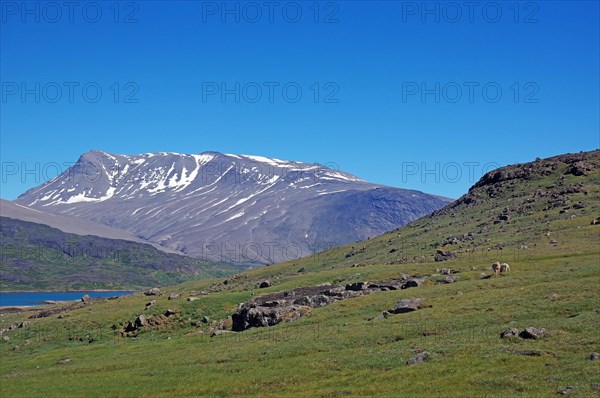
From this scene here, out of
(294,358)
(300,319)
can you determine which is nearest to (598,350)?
(294,358)

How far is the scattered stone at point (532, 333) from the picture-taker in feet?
159

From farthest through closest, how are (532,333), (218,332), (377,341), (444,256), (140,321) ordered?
(444,256), (140,321), (218,332), (377,341), (532,333)

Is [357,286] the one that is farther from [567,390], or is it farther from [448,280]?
[567,390]

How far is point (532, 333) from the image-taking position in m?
48.8

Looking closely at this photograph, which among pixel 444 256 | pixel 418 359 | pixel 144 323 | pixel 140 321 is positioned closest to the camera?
pixel 418 359

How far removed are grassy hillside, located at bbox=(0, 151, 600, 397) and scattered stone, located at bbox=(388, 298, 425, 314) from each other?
4.62 feet

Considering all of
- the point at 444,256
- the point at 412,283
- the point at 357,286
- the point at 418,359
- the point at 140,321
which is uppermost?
the point at 444,256

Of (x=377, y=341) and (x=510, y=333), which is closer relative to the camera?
(x=510, y=333)

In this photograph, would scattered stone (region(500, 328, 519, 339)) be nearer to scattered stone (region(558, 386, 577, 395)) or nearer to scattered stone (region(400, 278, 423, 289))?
scattered stone (region(558, 386, 577, 395))

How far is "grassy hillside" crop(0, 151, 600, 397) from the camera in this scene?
43312mm

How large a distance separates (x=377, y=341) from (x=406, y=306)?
42.6 ft

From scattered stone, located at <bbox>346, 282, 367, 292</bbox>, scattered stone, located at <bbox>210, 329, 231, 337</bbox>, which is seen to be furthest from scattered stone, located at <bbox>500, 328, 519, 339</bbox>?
scattered stone, located at <bbox>346, 282, 367, 292</bbox>

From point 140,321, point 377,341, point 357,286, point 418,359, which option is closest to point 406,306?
point 377,341

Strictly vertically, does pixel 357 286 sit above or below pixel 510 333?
above
